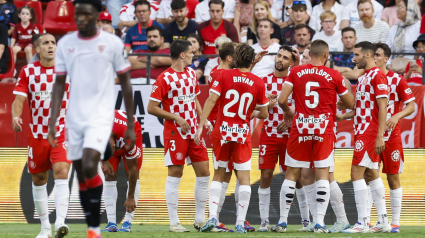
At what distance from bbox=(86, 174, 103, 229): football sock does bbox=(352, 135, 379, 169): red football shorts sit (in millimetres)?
3654

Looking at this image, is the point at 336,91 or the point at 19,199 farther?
the point at 19,199

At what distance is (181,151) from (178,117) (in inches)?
17.7

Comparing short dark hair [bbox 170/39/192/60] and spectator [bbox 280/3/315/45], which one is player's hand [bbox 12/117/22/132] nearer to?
short dark hair [bbox 170/39/192/60]

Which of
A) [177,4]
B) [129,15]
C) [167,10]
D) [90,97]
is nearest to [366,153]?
[90,97]

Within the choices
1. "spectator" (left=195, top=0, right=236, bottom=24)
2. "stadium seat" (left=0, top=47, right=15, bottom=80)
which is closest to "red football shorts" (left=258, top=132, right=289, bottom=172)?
"spectator" (left=195, top=0, right=236, bottom=24)

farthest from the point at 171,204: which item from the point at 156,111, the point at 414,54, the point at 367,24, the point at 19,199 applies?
the point at 367,24

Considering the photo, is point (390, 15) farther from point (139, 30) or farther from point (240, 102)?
point (240, 102)

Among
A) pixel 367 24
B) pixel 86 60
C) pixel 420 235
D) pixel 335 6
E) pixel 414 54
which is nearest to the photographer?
pixel 86 60

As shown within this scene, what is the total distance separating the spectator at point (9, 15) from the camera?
45.4ft

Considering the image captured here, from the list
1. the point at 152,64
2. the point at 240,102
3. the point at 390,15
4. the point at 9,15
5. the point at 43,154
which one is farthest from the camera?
the point at 9,15

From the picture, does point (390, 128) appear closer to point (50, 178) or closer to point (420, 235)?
point (420, 235)

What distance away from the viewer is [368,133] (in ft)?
24.7

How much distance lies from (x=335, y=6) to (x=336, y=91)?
6.62m

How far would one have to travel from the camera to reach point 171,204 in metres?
7.67
